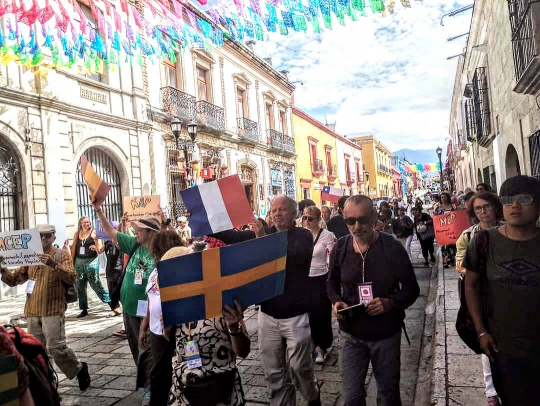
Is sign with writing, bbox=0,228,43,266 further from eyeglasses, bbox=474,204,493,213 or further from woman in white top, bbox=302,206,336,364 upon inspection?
eyeglasses, bbox=474,204,493,213

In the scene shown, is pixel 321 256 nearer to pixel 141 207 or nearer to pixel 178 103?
pixel 141 207

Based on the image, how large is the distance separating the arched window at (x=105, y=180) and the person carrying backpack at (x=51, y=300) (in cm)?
749

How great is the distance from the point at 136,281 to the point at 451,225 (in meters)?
4.98

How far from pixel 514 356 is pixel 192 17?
573 cm

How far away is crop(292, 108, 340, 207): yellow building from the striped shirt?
69.9 ft

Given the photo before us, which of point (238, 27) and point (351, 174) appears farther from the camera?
point (351, 174)

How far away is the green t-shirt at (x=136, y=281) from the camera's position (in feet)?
11.8

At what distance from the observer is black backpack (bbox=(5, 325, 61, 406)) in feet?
5.91

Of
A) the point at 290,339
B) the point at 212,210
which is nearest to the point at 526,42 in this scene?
the point at 212,210

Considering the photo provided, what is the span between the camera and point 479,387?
3373 mm

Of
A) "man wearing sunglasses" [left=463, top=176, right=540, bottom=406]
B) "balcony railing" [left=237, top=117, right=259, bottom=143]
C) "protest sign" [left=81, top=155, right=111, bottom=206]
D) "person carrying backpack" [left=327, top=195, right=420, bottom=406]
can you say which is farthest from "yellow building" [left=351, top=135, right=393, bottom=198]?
"man wearing sunglasses" [left=463, top=176, right=540, bottom=406]

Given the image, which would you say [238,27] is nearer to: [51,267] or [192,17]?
[192,17]

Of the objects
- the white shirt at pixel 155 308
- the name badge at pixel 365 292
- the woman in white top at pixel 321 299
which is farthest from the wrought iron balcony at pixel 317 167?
the name badge at pixel 365 292

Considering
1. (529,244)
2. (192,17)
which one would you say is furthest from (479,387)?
(192,17)
